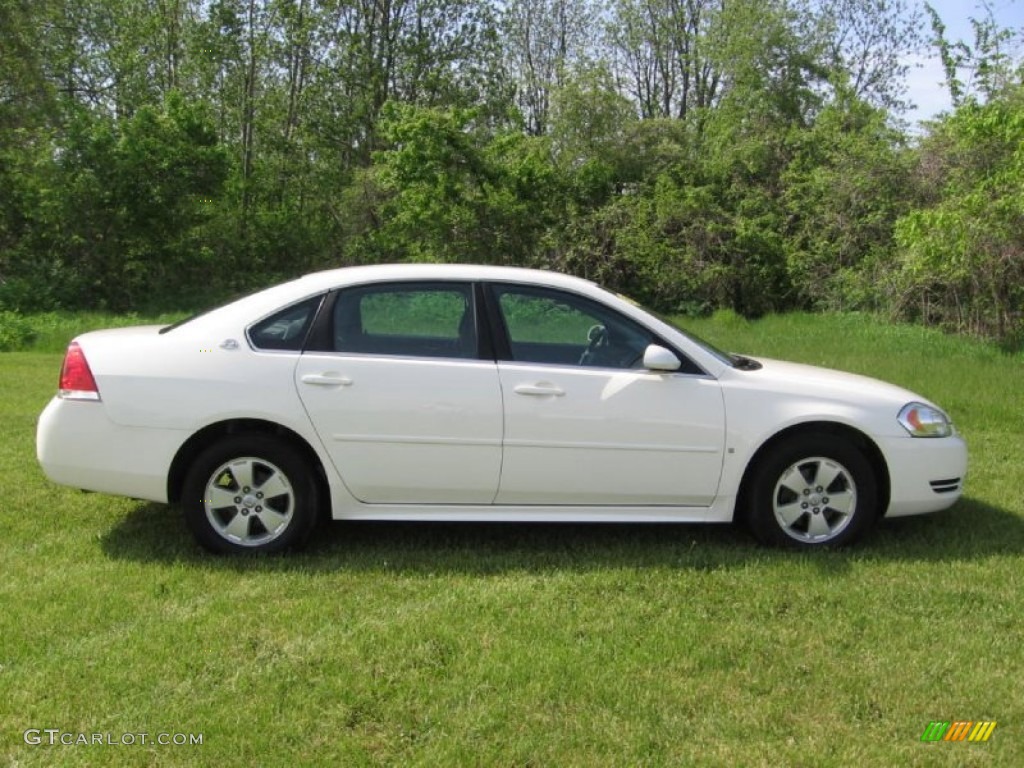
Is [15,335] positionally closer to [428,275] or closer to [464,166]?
[464,166]

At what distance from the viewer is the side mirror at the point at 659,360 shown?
181 inches

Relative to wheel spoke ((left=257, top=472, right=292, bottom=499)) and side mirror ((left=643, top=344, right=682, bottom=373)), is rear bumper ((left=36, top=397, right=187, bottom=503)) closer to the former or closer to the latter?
wheel spoke ((left=257, top=472, right=292, bottom=499))

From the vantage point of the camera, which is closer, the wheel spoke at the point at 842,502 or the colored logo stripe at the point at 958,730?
the colored logo stripe at the point at 958,730

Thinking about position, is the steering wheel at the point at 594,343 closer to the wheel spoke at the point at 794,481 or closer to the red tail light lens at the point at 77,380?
the wheel spoke at the point at 794,481

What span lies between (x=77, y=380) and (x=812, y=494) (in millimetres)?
3833

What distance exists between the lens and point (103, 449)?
4.55 m

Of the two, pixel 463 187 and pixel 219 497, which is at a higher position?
pixel 463 187

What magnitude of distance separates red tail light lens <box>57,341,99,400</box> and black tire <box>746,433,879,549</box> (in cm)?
342

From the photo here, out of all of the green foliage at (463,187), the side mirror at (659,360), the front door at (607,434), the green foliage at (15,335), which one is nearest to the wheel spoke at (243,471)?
the front door at (607,434)

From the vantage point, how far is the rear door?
4.56 meters

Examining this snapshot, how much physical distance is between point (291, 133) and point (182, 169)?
6605 millimetres

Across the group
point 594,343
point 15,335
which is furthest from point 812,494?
point 15,335

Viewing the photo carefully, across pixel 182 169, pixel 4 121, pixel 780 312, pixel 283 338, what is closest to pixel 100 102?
pixel 4 121

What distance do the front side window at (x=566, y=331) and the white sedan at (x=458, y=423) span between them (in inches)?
0.5
